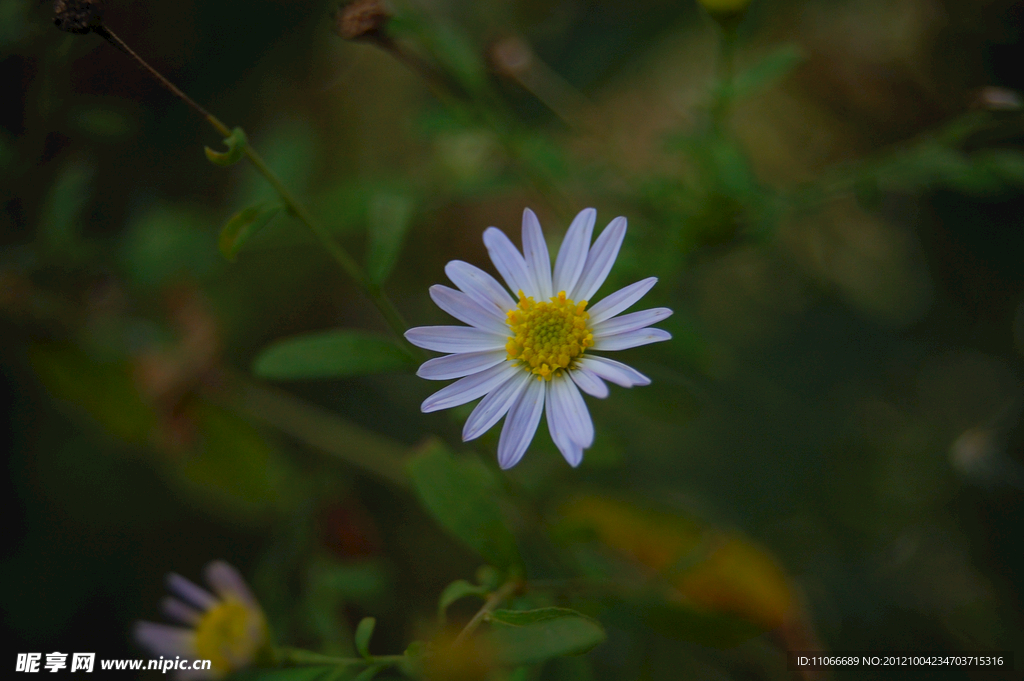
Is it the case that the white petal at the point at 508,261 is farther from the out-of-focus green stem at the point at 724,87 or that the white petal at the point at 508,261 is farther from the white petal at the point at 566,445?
the out-of-focus green stem at the point at 724,87

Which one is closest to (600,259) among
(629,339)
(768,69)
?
(629,339)

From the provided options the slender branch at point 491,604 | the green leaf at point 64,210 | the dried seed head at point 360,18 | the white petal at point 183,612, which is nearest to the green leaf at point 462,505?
the slender branch at point 491,604

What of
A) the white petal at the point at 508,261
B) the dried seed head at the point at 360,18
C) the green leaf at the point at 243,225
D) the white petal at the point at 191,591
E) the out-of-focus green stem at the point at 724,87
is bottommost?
the white petal at the point at 191,591

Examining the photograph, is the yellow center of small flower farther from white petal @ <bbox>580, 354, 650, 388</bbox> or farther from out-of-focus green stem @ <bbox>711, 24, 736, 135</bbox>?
out-of-focus green stem @ <bbox>711, 24, 736, 135</bbox>

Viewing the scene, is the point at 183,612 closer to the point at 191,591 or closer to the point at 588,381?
the point at 191,591

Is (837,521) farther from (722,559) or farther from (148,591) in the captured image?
(148,591)

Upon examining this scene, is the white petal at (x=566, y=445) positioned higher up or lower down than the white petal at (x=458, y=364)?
lower down
